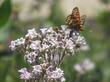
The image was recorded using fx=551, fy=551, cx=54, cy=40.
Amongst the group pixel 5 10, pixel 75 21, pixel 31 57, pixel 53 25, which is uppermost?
pixel 53 25

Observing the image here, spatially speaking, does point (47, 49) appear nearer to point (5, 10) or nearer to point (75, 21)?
point (75, 21)

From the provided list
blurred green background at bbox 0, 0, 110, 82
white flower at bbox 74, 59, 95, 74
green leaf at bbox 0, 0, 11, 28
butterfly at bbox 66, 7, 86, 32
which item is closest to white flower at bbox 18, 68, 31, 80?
butterfly at bbox 66, 7, 86, 32

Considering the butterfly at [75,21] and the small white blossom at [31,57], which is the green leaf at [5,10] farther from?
the small white blossom at [31,57]

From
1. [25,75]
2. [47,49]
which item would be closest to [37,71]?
[25,75]

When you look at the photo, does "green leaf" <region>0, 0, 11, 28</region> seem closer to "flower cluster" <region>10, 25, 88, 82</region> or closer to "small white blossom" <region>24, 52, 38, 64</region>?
"flower cluster" <region>10, 25, 88, 82</region>

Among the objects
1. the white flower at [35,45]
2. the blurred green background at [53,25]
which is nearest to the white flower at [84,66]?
the blurred green background at [53,25]

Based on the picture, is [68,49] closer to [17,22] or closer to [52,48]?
[52,48]
